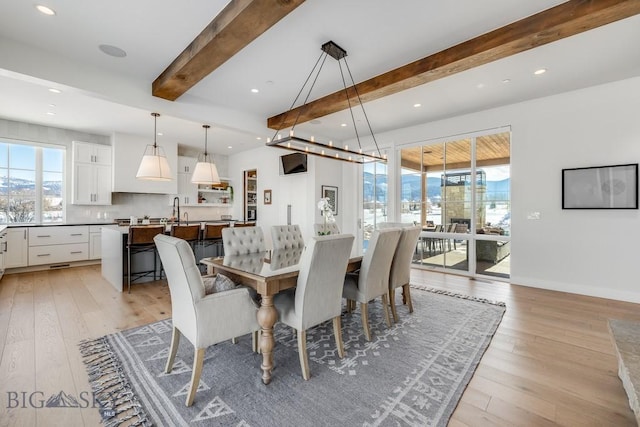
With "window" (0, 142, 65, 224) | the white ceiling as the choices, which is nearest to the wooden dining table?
the white ceiling

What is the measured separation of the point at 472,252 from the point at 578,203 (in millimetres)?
1564

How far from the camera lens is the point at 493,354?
2.26 meters

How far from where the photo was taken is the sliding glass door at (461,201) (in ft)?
14.9

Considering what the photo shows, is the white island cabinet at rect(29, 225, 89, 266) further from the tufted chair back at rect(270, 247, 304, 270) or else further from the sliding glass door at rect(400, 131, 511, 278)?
the sliding glass door at rect(400, 131, 511, 278)

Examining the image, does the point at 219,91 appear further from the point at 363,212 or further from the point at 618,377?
the point at 618,377

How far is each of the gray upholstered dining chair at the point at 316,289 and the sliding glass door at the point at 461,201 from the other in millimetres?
3614

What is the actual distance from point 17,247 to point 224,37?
556 centimetres

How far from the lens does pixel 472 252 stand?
15.7 ft

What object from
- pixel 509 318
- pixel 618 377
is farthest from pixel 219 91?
pixel 618 377

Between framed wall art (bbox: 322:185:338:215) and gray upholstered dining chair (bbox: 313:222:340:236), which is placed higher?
framed wall art (bbox: 322:185:338:215)

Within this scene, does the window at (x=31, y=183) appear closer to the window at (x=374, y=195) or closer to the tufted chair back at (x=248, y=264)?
the tufted chair back at (x=248, y=264)

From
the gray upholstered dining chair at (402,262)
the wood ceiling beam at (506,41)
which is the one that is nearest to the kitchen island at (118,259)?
the gray upholstered dining chair at (402,262)

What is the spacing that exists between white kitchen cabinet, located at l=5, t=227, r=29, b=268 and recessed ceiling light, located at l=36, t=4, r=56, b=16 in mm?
4368

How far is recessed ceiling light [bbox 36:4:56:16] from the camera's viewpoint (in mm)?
2251
